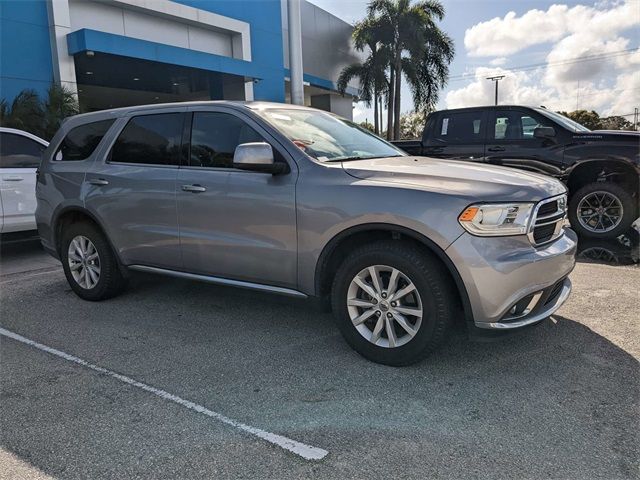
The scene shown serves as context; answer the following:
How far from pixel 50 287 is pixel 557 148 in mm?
6916

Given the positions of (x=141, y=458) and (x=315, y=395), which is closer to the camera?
(x=141, y=458)

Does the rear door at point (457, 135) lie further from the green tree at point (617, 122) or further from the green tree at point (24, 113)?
the green tree at point (617, 122)

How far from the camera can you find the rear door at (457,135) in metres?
8.21

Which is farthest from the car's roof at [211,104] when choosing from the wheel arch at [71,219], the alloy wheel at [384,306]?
the alloy wheel at [384,306]

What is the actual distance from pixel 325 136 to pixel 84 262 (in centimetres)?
281

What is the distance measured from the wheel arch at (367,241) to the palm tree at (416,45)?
24945 millimetres

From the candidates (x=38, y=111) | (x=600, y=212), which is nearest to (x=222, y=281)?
(x=600, y=212)

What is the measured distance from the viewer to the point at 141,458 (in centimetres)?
258

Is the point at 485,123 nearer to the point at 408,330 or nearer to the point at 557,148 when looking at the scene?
the point at 557,148

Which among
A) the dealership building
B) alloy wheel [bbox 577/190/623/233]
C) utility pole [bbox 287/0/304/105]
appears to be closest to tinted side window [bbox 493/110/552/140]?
alloy wheel [bbox 577/190/623/233]

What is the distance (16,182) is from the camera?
7.34m

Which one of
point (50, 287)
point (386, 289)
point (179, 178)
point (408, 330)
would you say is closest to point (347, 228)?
point (386, 289)

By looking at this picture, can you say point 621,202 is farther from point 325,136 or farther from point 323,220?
point 323,220

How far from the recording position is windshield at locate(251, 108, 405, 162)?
13.0 feet
